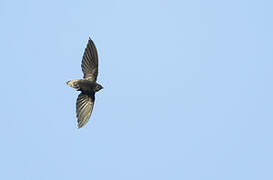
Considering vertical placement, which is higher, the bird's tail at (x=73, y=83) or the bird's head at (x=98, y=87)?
the bird's head at (x=98, y=87)

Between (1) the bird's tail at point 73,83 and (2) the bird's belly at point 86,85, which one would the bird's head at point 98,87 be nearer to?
(2) the bird's belly at point 86,85

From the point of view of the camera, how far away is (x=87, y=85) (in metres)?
19.8

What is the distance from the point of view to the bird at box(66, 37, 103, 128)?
64.4 ft

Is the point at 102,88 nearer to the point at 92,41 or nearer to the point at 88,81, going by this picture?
the point at 88,81

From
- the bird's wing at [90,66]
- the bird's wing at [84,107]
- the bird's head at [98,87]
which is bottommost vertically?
the bird's wing at [84,107]

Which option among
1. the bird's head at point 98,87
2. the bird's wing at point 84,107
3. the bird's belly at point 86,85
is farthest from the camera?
the bird's head at point 98,87

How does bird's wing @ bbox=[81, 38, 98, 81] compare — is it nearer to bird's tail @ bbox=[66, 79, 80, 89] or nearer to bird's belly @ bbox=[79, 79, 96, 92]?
bird's belly @ bbox=[79, 79, 96, 92]

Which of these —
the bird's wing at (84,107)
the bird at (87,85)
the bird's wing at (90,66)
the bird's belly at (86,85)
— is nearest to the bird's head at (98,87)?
the bird at (87,85)

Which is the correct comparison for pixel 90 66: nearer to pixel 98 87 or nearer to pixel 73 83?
pixel 98 87

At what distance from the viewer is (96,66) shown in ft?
66.5

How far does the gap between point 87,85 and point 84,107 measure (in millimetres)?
871

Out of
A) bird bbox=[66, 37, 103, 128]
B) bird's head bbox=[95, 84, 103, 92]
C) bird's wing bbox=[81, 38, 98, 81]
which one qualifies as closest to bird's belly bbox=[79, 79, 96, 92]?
bird bbox=[66, 37, 103, 128]

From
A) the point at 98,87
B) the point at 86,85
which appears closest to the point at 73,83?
the point at 86,85

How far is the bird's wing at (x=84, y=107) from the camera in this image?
19562mm
